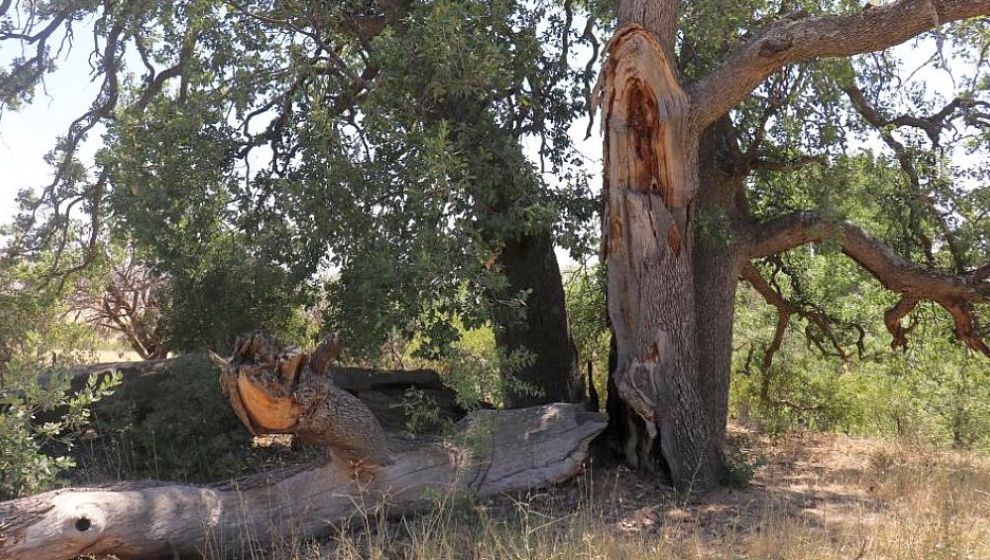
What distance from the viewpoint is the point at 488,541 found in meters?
6.08

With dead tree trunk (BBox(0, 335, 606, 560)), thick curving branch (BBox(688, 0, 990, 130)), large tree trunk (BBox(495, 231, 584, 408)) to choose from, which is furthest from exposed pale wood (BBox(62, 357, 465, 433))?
thick curving branch (BBox(688, 0, 990, 130))

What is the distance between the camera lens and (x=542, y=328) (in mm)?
9930

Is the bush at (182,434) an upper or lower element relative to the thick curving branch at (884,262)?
lower

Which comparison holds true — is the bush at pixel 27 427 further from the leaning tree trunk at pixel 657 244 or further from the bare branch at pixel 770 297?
the bare branch at pixel 770 297

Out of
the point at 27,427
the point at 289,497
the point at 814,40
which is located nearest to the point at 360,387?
the point at 289,497

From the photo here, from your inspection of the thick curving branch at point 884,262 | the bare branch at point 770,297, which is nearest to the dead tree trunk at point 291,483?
the thick curving branch at point 884,262

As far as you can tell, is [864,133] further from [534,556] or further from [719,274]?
[534,556]

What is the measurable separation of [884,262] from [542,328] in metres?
3.94

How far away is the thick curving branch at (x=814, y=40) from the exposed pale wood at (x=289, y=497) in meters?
3.26

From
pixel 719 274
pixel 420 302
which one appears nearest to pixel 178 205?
pixel 420 302

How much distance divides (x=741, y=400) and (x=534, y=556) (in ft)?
32.1

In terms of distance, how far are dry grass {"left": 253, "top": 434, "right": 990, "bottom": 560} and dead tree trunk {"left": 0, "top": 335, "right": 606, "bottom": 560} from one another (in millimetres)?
207

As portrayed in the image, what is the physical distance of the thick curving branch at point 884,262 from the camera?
982 centimetres

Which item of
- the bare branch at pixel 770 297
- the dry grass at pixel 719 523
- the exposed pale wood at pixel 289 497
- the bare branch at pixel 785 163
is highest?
the bare branch at pixel 785 163
